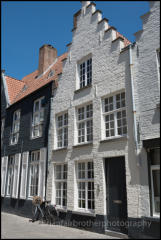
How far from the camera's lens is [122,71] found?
31.1 ft

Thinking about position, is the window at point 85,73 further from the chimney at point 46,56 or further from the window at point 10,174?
the window at point 10,174

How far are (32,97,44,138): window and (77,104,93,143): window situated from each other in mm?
3367

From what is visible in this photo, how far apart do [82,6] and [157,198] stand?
1058cm

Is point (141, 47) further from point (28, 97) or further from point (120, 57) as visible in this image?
point (28, 97)

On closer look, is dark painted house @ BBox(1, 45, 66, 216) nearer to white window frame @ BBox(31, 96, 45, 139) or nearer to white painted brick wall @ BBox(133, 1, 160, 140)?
white window frame @ BBox(31, 96, 45, 139)

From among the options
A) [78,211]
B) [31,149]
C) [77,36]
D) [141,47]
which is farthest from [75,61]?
[78,211]

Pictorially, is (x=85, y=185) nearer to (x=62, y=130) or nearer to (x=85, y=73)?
(x=62, y=130)

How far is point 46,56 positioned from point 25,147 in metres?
8.69

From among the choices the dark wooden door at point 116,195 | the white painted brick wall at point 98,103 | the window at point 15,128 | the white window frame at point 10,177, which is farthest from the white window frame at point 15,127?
the dark wooden door at point 116,195

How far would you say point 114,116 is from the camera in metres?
9.57

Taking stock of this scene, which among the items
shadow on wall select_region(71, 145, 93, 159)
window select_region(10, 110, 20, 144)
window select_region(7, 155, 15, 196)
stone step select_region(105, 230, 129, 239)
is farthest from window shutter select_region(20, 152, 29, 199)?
stone step select_region(105, 230, 129, 239)

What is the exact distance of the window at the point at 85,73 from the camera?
11.5 meters

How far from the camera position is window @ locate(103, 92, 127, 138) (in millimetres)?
9305

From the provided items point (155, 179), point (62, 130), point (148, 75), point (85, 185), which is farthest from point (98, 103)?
point (155, 179)
